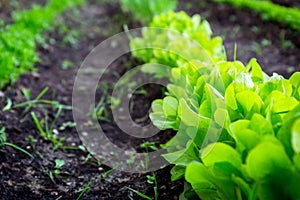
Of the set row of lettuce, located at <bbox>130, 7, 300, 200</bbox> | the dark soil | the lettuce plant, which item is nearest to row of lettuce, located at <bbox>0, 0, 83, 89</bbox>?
the dark soil

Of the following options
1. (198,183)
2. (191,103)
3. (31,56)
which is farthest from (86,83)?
(198,183)

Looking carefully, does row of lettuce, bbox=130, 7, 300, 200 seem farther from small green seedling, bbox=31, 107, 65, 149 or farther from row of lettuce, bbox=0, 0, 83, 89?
row of lettuce, bbox=0, 0, 83, 89

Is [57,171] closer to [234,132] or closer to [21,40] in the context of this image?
[234,132]

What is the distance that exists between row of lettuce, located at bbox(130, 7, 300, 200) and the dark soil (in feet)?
1.26

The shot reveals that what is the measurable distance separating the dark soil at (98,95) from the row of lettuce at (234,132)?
38 centimetres

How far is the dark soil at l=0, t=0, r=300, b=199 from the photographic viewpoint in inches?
80.7

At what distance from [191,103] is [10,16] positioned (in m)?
3.73

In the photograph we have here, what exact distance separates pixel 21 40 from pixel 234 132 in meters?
2.97

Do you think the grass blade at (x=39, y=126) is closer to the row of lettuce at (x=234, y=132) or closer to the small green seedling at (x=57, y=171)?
the small green seedling at (x=57, y=171)

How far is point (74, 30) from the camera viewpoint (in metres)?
5.01

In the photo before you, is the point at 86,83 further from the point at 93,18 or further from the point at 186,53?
the point at 93,18

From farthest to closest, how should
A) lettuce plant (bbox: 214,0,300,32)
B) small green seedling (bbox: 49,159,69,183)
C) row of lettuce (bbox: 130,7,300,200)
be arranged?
lettuce plant (bbox: 214,0,300,32)
small green seedling (bbox: 49,159,69,183)
row of lettuce (bbox: 130,7,300,200)

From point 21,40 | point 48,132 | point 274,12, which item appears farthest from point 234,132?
point 274,12

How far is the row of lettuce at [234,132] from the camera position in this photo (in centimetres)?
119
